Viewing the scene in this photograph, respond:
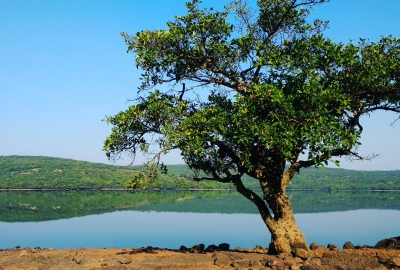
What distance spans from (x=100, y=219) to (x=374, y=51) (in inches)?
1706

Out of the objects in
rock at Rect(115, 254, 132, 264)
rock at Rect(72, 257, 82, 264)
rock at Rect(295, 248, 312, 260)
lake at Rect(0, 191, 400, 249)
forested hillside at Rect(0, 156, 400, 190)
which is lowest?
lake at Rect(0, 191, 400, 249)

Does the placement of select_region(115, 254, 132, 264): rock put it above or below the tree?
below

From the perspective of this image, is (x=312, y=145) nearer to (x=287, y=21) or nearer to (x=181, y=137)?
(x=181, y=137)

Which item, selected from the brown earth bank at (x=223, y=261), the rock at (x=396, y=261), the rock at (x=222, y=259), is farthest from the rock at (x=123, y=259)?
the rock at (x=396, y=261)

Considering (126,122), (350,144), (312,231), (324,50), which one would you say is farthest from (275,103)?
(312,231)

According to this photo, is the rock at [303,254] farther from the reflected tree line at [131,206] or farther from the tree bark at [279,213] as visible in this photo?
the reflected tree line at [131,206]

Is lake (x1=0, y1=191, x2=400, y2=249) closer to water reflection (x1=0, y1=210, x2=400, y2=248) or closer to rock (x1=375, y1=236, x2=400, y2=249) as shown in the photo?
water reflection (x1=0, y1=210, x2=400, y2=248)

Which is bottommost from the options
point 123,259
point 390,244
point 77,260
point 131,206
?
point 131,206

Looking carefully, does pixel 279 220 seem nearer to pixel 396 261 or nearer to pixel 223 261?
pixel 223 261

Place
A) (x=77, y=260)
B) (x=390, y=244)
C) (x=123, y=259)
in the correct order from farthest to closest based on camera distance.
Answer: (x=390, y=244) < (x=77, y=260) < (x=123, y=259)

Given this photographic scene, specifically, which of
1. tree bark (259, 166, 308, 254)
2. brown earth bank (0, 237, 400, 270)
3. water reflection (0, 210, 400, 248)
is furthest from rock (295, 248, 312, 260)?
water reflection (0, 210, 400, 248)

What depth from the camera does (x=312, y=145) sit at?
1425 cm

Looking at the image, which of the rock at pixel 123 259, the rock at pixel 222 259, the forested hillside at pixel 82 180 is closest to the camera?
the rock at pixel 222 259

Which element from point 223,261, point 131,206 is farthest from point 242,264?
point 131,206
